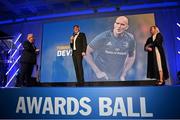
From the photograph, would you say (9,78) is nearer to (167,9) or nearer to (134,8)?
(134,8)

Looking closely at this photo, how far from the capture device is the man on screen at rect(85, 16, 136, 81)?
401 centimetres

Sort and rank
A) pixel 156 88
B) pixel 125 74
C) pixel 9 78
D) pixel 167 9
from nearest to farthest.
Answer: pixel 156 88 < pixel 125 74 < pixel 167 9 < pixel 9 78

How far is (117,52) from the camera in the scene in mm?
4055

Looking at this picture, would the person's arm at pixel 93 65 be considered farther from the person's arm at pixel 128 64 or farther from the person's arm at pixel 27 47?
the person's arm at pixel 27 47

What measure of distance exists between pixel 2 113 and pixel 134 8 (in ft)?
11.8

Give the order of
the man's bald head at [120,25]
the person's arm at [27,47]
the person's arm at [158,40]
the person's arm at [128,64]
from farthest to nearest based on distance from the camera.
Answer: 1. the man's bald head at [120,25]
2. the person's arm at [128,64]
3. the person's arm at [27,47]
4. the person's arm at [158,40]

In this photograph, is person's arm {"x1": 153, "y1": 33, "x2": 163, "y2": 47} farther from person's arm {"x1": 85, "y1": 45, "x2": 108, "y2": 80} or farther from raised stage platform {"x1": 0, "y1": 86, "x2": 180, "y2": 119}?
raised stage platform {"x1": 0, "y1": 86, "x2": 180, "y2": 119}

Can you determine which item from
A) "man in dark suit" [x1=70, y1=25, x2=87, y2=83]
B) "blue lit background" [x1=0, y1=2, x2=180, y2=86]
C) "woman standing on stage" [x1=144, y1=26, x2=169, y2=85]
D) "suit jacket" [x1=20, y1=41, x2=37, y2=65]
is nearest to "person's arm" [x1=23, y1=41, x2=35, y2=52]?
"suit jacket" [x1=20, y1=41, x2=37, y2=65]

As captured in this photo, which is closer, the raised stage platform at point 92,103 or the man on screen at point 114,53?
the raised stage platform at point 92,103

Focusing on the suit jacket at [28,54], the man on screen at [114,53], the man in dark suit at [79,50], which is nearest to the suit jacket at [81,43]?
the man in dark suit at [79,50]

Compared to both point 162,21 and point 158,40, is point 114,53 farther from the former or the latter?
point 162,21

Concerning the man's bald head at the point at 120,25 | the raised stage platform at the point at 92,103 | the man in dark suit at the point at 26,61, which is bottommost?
the raised stage platform at the point at 92,103

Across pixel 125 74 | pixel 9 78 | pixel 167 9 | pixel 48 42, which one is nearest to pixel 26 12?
pixel 48 42

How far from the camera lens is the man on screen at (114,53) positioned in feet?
13.2
